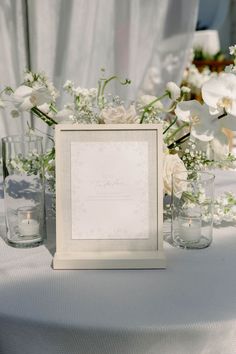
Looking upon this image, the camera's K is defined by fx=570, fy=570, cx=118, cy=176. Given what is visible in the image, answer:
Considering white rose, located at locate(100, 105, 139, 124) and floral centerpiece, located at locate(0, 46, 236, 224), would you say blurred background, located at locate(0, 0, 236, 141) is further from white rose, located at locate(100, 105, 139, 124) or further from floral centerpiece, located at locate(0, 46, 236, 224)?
white rose, located at locate(100, 105, 139, 124)

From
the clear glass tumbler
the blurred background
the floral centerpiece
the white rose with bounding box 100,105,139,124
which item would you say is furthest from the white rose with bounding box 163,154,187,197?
the blurred background

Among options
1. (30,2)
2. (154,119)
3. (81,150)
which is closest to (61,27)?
(30,2)

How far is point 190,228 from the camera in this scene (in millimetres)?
1118

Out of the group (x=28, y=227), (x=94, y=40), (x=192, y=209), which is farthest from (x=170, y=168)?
(x=94, y=40)

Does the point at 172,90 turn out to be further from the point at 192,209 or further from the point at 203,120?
the point at 192,209

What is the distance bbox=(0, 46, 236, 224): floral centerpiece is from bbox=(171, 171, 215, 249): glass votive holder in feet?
0.10

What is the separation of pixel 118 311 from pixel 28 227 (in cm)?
33

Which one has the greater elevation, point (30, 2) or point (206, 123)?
point (30, 2)

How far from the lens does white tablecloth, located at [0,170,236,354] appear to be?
828 mm

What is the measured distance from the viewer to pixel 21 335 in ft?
2.82

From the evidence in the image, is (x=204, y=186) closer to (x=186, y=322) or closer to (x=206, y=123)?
(x=206, y=123)

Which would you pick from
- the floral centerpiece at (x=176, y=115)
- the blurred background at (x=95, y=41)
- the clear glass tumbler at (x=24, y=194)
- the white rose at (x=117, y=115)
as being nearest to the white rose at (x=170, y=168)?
the floral centerpiece at (x=176, y=115)

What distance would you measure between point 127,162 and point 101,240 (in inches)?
5.8

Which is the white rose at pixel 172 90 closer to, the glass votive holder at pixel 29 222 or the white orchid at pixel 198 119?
the white orchid at pixel 198 119
